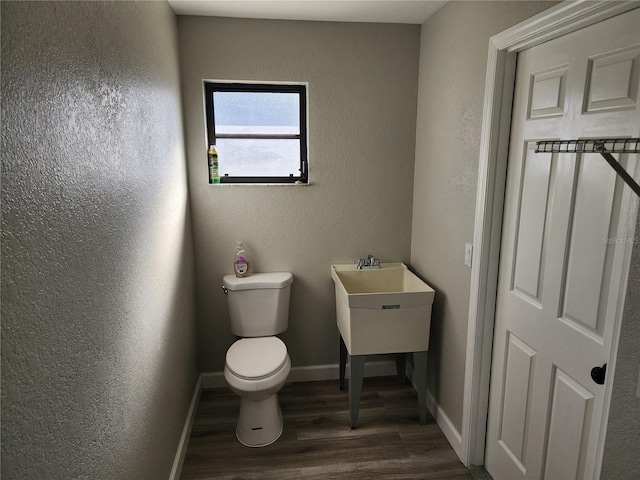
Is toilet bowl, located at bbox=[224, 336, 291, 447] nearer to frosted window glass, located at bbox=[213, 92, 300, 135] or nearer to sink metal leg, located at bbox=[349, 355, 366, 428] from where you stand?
sink metal leg, located at bbox=[349, 355, 366, 428]

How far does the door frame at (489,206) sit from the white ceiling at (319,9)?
76 cm

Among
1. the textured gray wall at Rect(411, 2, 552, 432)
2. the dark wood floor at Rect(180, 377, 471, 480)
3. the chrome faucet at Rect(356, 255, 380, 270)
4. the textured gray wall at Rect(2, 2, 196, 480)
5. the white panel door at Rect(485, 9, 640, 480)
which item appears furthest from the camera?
the chrome faucet at Rect(356, 255, 380, 270)

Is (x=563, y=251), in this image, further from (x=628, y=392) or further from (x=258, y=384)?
(x=258, y=384)

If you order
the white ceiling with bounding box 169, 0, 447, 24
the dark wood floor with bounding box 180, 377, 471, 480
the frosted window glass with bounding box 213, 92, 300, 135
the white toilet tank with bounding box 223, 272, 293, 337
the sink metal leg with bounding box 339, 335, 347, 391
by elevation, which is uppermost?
the white ceiling with bounding box 169, 0, 447, 24

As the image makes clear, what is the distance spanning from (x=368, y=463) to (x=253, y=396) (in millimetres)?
732

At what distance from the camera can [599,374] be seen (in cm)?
137

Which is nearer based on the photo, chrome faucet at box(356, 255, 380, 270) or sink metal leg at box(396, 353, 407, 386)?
chrome faucet at box(356, 255, 380, 270)

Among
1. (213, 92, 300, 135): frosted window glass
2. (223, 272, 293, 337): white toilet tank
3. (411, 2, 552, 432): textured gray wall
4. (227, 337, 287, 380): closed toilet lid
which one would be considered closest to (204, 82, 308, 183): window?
(213, 92, 300, 135): frosted window glass

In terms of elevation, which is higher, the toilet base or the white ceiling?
the white ceiling

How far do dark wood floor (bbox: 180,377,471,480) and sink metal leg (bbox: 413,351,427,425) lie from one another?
0.10 m

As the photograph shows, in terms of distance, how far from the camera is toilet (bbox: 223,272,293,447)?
2266 millimetres

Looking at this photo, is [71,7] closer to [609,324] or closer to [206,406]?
[609,324]

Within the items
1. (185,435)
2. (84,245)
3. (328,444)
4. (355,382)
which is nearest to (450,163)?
(355,382)

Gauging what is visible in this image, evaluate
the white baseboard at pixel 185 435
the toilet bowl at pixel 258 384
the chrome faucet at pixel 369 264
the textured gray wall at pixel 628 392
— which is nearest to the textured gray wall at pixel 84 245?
the white baseboard at pixel 185 435
